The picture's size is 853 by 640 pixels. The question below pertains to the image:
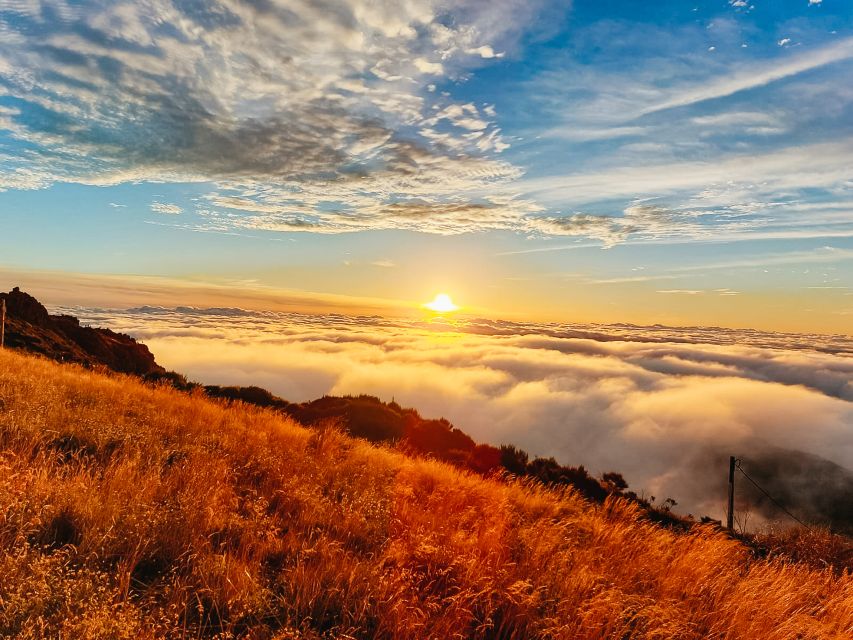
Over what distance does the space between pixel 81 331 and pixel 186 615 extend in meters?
42.5

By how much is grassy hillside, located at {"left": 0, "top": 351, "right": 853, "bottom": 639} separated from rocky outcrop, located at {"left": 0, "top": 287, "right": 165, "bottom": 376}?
2577 cm

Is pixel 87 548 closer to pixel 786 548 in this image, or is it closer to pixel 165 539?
pixel 165 539

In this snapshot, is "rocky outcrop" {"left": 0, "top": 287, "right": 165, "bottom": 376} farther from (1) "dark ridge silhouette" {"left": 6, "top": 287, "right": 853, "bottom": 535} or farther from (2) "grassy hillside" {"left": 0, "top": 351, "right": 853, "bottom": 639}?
(2) "grassy hillside" {"left": 0, "top": 351, "right": 853, "bottom": 639}

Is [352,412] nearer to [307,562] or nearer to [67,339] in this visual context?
[307,562]

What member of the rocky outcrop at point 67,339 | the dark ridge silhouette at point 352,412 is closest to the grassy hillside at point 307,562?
the dark ridge silhouette at point 352,412

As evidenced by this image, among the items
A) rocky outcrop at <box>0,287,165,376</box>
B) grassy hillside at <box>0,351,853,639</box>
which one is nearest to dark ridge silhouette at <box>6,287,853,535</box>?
rocky outcrop at <box>0,287,165,376</box>

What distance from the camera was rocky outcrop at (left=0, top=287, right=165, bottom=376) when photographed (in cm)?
2812

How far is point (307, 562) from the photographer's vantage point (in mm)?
3883

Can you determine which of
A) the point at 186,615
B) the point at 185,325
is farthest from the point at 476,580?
the point at 185,325

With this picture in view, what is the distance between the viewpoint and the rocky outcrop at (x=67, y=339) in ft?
92.3

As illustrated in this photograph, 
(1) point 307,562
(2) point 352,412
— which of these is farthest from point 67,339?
(1) point 307,562

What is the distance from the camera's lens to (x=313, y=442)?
9.33 meters

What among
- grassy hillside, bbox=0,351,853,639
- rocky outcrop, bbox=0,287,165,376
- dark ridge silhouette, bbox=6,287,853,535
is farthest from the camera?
rocky outcrop, bbox=0,287,165,376

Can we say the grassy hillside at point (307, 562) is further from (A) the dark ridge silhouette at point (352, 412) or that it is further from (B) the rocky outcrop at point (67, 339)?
(B) the rocky outcrop at point (67, 339)
